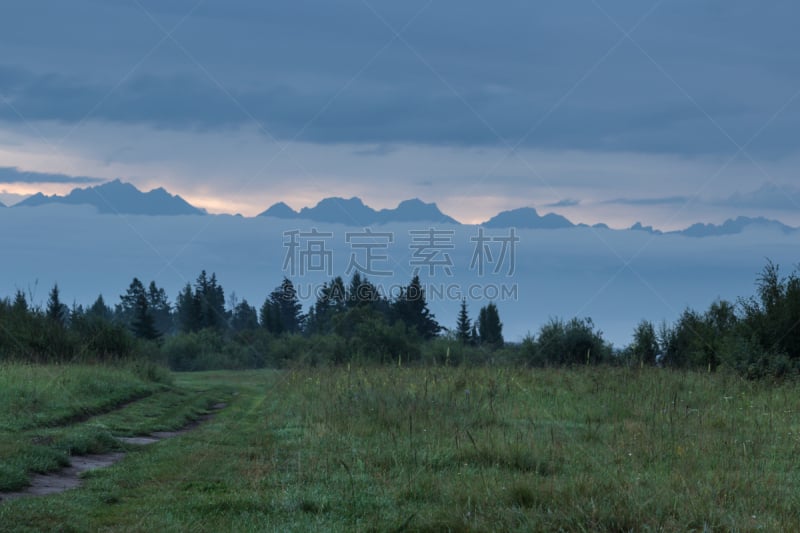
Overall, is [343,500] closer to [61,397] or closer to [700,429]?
[700,429]

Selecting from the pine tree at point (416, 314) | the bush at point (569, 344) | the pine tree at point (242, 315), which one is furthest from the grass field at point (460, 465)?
the pine tree at point (242, 315)

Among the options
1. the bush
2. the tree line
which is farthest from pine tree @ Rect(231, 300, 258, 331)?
the bush

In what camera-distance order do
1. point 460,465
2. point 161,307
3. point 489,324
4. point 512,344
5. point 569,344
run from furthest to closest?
point 161,307 → point 489,324 → point 512,344 → point 569,344 → point 460,465

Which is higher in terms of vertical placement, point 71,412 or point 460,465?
point 460,465

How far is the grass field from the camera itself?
22.3 ft

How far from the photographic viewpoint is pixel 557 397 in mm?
16031

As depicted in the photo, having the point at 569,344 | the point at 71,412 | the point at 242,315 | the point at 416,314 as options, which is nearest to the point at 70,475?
the point at 71,412

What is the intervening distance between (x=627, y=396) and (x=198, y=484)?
9.20 metres

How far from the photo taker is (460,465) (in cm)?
940

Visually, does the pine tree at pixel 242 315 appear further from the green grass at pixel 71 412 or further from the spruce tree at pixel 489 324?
the green grass at pixel 71 412

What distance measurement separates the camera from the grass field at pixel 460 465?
22.3 feet

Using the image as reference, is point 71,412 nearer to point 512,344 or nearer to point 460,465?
point 460,465

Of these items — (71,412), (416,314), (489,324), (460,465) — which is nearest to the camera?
(460,465)

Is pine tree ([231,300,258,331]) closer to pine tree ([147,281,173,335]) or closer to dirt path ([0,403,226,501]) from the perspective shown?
Result: pine tree ([147,281,173,335])
